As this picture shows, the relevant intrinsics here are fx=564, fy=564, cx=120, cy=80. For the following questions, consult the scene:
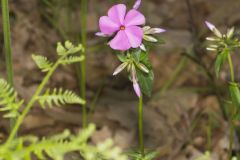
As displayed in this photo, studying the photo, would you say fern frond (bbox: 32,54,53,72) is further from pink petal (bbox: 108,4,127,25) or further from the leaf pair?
the leaf pair

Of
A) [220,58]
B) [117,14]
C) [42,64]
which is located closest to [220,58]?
[220,58]

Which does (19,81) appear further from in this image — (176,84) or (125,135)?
(176,84)

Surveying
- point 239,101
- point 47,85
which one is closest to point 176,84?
point 47,85

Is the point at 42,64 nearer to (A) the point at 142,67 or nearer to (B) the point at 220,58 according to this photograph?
(A) the point at 142,67

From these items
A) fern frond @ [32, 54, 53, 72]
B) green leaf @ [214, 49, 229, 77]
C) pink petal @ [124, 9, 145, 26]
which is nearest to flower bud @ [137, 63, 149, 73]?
pink petal @ [124, 9, 145, 26]

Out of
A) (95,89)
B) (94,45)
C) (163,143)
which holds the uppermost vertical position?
(94,45)
